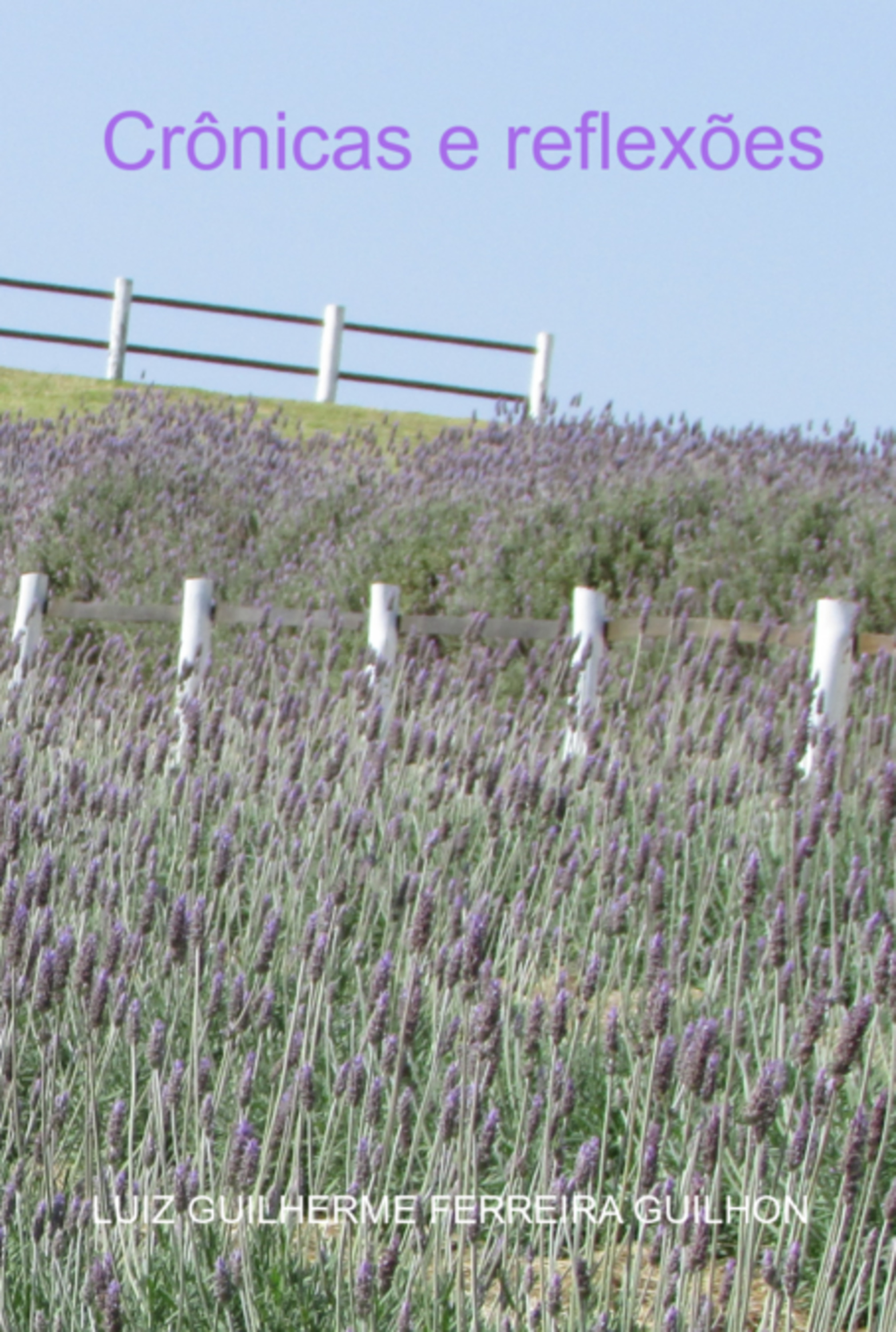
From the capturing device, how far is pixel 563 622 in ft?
25.4

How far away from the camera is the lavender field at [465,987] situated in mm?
2277

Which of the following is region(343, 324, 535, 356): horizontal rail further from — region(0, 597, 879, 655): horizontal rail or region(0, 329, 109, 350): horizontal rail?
region(0, 597, 879, 655): horizontal rail

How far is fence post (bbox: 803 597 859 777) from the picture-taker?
6.68m

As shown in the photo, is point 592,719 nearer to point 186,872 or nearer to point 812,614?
point 186,872

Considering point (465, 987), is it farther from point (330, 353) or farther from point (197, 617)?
point (330, 353)

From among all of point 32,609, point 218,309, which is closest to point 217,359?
point 218,309

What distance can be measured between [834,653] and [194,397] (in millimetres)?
14724

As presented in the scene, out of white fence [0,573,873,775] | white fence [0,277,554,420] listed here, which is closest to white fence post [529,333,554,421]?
white fence [0,277,554,420]

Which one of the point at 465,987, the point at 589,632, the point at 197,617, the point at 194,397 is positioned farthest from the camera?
the point at 194,397

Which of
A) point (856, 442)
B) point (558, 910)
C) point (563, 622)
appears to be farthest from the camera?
point (856, 442)

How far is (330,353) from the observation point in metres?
23.6

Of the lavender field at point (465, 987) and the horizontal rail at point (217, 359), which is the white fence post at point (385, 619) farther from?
the horizontal rail at point (217, 359)

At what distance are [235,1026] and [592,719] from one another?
2.77m

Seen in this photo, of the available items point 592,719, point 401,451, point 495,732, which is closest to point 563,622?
point 495,732
